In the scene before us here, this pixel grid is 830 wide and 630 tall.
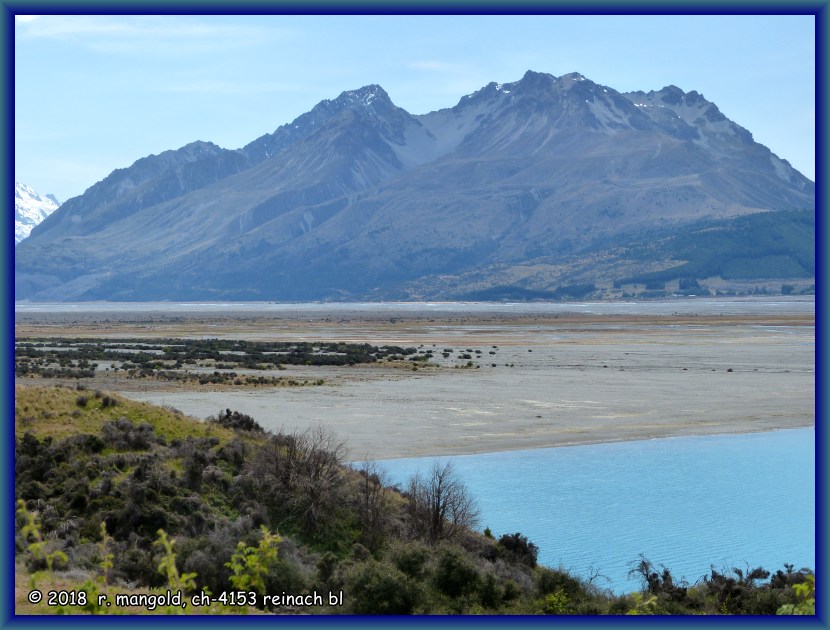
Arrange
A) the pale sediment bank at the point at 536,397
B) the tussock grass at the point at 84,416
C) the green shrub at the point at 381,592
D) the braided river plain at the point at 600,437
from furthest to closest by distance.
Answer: the pale sediment bank at the point at 536,397
the braided river plain at the point at 600,437
the tussock grass at the point at 84,416
the green shrub at the point at 381,592

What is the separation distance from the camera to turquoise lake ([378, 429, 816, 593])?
923 inches

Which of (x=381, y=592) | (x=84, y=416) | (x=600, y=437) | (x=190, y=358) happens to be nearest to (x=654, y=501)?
(x=600, y=437)

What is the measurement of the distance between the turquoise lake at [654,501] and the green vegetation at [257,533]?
1864 mm

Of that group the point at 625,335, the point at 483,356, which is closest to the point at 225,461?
the point at 483,356

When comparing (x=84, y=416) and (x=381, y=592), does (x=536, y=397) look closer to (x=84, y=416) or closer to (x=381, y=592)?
(x=84, y=416)

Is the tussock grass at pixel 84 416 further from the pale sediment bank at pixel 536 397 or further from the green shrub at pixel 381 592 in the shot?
the green shrub at pixel 381 592

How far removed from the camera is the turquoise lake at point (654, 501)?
76.9 ft

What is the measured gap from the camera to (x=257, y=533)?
62.1 ft

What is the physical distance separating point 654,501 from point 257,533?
1398cm

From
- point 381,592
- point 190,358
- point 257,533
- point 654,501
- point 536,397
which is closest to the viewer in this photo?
point 381,592

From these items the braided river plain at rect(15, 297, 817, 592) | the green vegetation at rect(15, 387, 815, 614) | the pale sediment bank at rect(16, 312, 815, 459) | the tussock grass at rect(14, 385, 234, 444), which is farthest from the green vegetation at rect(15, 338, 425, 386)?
the green vegetation at rect(15, 387, 815, 614)

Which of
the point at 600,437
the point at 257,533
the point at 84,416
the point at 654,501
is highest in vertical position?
the point at 84,416

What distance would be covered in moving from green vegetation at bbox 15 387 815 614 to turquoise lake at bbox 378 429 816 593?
6.12ft

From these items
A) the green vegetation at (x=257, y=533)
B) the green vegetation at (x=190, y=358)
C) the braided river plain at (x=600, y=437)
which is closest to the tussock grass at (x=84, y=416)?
the green vegetation at (x=257, y=533)
